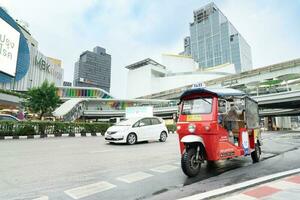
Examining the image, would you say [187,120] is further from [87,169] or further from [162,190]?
[87,169]

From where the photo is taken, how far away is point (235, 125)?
256 inches

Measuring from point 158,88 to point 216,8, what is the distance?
271 feet

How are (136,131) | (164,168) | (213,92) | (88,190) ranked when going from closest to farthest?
(88,190) < (213,92) < (164,168) < (136,131)

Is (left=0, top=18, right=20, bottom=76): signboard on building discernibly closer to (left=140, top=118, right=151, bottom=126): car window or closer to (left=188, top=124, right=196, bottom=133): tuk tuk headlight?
(left=140, top=118, right=151, bottom=126): car window

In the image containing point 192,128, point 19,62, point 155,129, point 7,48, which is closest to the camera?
point 192,128

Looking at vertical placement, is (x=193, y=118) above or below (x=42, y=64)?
below

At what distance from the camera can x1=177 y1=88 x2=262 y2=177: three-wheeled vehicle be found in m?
5.48

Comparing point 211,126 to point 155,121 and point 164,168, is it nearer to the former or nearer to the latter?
point 164,168

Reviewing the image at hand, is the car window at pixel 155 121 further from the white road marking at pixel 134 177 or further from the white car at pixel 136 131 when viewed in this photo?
the white road marking at pixel 134 177

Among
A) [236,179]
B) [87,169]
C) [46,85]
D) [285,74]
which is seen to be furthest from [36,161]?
[285,74]

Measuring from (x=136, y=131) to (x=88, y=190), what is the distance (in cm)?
824

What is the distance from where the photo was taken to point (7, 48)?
3556 centimetres

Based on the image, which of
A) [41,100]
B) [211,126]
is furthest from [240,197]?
[41,100]

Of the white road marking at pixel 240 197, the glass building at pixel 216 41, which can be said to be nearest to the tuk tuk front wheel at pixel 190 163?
the white road marking at pixel 240 197
